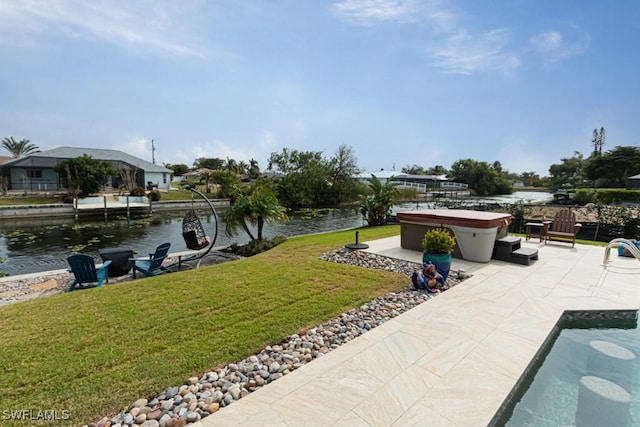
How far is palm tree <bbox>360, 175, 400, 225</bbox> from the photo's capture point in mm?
13094

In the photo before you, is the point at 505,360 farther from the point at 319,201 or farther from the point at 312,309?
the point at 319,201

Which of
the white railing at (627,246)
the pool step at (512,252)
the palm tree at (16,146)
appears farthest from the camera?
the palm tree at (16,146)

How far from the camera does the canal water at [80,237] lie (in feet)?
35.0

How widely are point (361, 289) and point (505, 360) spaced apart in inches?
87.7

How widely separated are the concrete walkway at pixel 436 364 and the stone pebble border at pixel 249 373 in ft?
0.38

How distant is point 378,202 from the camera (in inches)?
520

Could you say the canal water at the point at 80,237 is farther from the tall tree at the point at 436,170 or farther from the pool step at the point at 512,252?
the tall tree at the point at 436,170

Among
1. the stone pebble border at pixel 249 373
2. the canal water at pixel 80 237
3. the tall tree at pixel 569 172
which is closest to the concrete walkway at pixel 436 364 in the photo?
the stone pebble border at pixel 249 373

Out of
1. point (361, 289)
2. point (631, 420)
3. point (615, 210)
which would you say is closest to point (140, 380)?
point (361, 289)

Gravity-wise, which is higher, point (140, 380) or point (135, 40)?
point (135, 40)

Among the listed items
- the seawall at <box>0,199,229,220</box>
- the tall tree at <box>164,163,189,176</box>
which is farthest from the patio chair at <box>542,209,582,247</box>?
the tall tree at <box>164,163,189,176</box>

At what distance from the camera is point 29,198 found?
78.8 feet

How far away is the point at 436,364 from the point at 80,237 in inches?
667

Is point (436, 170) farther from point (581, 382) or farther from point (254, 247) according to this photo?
point (581, 382)
